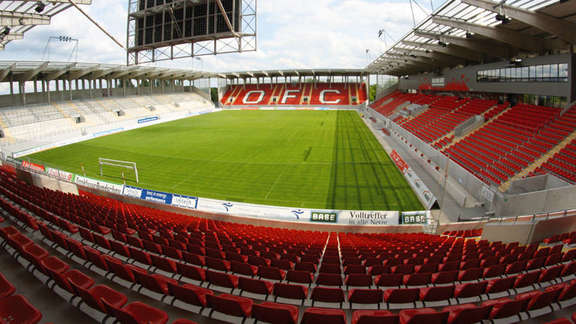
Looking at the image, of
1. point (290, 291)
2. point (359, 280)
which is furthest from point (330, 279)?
point (290, 291)

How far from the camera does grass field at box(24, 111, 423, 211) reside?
16734 mm

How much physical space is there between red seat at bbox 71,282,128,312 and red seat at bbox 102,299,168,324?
14cm

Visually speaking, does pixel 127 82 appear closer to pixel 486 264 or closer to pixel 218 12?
pixel 218 12

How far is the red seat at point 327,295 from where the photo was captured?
4.70m

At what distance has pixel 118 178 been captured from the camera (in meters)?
19.9

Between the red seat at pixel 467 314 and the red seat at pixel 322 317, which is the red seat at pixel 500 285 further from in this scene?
the red seat at pixel 322 317

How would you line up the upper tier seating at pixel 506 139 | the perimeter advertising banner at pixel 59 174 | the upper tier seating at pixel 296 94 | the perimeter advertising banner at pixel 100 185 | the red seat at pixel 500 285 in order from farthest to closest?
the upper tier seating at pixel 296 94, the perimeter advertising banner at pixel 59 174, the perimeter advertising banner at pixel 100 185, the upper tier seating at pixel 506 139, the red seat at pixel 500 285

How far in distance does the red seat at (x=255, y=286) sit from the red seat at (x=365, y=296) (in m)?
1.38

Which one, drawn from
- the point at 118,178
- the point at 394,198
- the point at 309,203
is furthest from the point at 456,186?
the point at 118,178

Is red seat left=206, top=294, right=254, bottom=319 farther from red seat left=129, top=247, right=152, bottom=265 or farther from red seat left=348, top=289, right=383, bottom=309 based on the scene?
red seat left=129, top=247, right=152, bottom=265

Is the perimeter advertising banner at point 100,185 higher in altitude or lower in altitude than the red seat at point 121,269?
lower

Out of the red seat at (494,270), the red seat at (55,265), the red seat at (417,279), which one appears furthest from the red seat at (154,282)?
the red seat at (494,270)

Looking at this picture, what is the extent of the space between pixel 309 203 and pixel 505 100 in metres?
22.5

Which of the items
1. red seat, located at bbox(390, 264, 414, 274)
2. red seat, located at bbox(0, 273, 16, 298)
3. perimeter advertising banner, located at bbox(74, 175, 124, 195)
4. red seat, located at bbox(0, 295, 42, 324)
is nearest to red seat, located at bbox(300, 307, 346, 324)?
red seat, located at bbox(390, 264, 414, 274)
